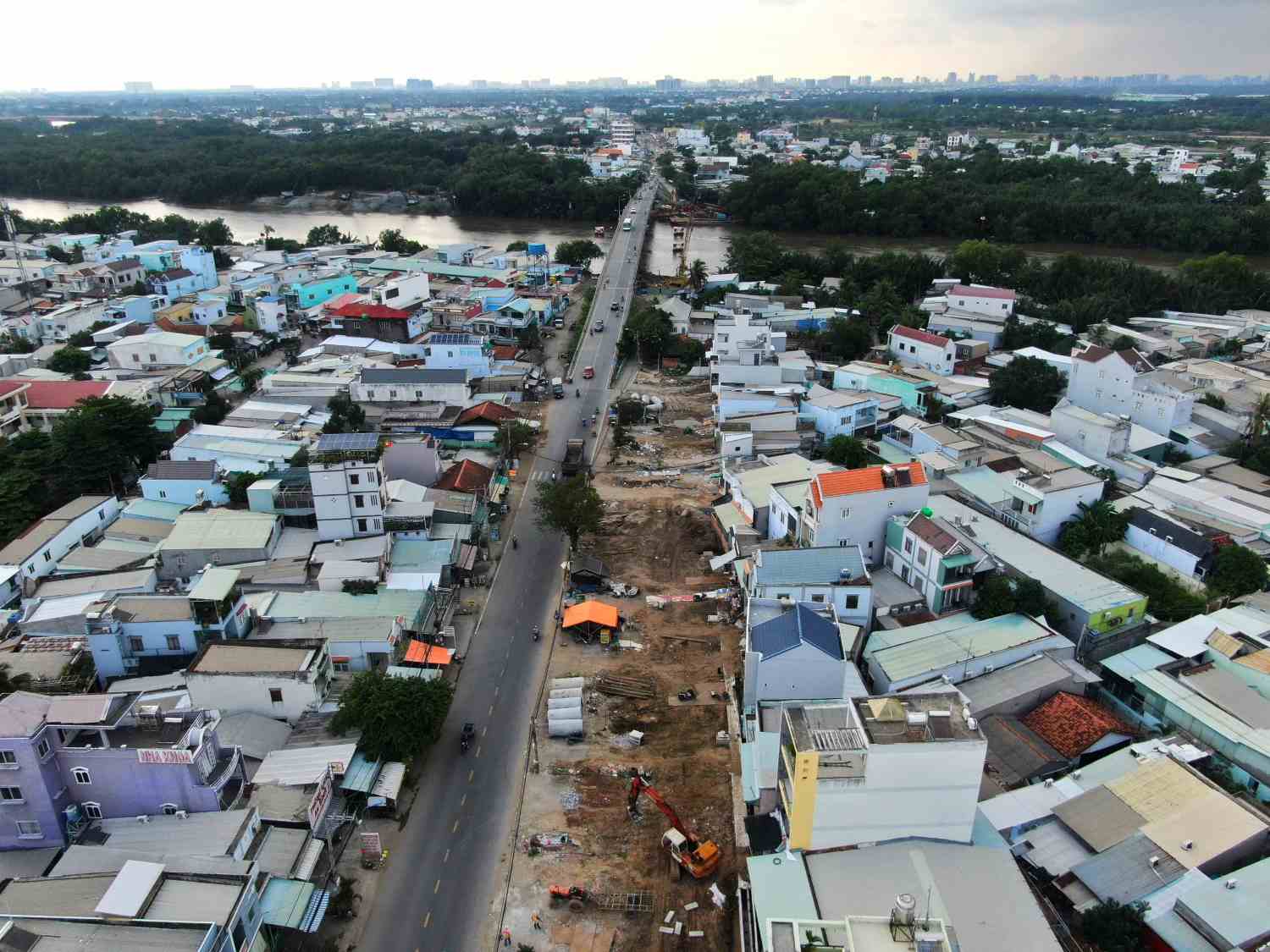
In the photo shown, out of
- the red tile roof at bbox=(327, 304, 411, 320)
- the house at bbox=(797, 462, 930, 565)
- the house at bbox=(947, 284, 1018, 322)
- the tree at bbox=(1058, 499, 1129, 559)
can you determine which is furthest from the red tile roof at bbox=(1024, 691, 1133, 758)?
the red tile roof at bbox=(327, 304, 411, 320)

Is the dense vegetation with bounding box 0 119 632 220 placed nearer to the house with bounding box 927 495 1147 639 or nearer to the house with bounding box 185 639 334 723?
the house with bounding box 927 495 1147 639

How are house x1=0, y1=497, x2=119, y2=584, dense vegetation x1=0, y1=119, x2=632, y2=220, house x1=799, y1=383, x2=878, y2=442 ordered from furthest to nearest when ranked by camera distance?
dense vegetation x1=0, y1=119, x2=632, y2=220 → house x1=799, y1=383, x2=878, y2=442 → house x1=0, y1=497, x2=119, y2=584

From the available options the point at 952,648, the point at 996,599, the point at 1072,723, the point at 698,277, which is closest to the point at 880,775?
the point at 1072,723

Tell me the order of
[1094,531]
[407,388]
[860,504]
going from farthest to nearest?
[407,388]
[1094,531]
[860,504]

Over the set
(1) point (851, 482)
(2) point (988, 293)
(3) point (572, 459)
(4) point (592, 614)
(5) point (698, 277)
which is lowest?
(3) point (572, 459)

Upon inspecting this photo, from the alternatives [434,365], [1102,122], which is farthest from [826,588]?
[1102,122]

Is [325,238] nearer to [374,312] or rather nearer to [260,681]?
[374,312]
